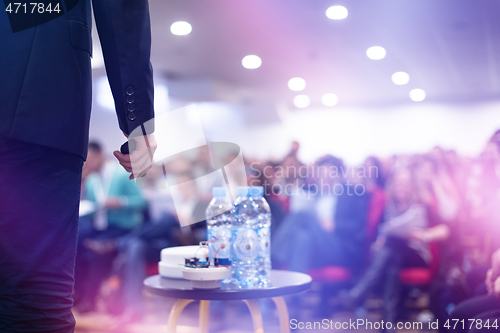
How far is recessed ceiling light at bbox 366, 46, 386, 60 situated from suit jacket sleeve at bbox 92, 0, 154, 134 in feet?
7.51

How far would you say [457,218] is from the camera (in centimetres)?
234

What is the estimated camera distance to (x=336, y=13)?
8.31 feet

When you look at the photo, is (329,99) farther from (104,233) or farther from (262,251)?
(262,251)

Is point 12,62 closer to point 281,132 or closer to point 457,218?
point 457,218

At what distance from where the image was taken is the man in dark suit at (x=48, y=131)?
0.61 metres

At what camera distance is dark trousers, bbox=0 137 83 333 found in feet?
2.00

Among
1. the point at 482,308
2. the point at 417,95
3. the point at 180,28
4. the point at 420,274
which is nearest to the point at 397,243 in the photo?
the point at 420,274

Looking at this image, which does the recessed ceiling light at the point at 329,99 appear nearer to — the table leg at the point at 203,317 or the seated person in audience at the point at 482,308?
the seated person in audience at the point at 482,308

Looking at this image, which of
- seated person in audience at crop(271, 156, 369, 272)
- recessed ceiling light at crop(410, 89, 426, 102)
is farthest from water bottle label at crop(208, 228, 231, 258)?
recessed ceiling light at crop(410, 89, 426, 102)

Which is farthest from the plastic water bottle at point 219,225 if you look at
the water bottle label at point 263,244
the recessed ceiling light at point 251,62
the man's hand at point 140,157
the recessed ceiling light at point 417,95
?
the recessed ceiling light at point 417,95

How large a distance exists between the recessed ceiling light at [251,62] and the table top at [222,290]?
204 cm

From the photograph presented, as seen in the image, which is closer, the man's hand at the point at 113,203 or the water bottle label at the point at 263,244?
the water bottle label at the point at 263,244

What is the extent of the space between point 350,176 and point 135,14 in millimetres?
2308

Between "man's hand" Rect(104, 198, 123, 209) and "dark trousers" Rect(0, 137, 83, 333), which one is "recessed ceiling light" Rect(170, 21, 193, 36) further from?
"dark trousers" Rect(0, 137, 83, 333)
